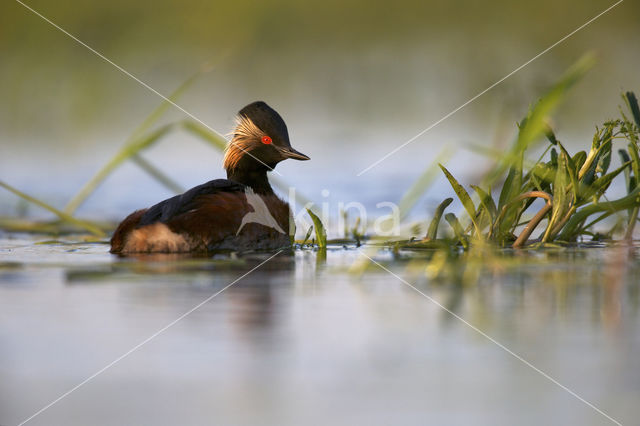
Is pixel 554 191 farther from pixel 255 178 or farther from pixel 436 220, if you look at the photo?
pixel 255 178

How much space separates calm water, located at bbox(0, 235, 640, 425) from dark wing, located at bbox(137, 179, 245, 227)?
157 centimetres

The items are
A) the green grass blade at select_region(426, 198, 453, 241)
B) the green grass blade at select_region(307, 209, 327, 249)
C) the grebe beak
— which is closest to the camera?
the green grass blade at select_region(426, 198, 453, 241)

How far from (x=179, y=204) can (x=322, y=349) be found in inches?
124

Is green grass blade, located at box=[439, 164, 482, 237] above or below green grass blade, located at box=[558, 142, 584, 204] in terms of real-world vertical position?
below

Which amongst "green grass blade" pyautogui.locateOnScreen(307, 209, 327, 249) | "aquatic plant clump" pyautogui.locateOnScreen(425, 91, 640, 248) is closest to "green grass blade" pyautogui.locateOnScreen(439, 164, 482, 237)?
"aquatic plant clump" pyautogui.locateOnScreen(425, 91, 640, 248)

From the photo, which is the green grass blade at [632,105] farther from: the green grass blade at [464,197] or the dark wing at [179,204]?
the dark wing at [179,204]

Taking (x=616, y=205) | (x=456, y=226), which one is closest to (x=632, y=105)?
(x=616, y=205)

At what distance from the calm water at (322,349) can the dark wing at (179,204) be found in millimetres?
1567

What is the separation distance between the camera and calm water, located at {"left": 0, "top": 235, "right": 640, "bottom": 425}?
5.24 feet

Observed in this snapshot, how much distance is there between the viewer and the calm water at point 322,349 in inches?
62.9

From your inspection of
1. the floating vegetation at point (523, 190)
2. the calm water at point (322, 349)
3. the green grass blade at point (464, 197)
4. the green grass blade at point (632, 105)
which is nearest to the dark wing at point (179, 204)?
the floating vegetation at point (523, 190)

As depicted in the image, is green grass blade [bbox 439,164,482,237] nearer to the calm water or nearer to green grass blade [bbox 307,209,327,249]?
the calm water

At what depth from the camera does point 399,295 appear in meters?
2.92

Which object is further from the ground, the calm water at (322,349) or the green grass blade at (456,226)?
the green grass blade at (456,226)
